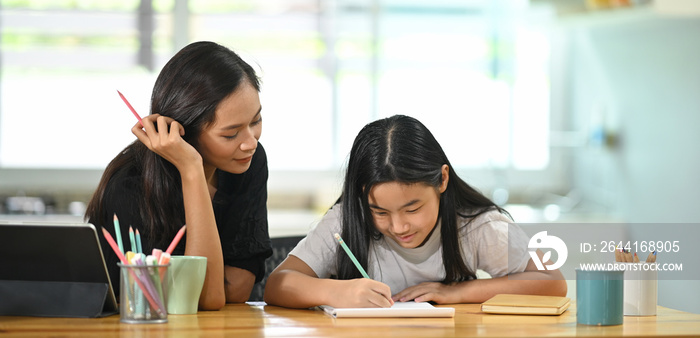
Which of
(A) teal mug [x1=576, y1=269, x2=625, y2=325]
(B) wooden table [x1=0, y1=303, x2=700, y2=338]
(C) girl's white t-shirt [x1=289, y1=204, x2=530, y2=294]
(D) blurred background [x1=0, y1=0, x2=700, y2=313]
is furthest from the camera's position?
(D) blurred background [x1=0, y1=0, x2=700, y2=313]

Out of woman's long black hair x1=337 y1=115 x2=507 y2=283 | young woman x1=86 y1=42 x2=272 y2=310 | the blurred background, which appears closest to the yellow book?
woman's long black hair x1=337 y1=115 x2=507 y2=283

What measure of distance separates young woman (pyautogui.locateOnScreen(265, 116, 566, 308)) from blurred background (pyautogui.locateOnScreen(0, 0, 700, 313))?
1.75 meters

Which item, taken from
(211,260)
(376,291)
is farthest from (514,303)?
(211,260)

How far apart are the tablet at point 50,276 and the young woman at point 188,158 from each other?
0.63 feet

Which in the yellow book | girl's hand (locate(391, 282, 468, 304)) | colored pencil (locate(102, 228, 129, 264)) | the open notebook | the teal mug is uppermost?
colored pencil (locate(102, 228, 129, 264))

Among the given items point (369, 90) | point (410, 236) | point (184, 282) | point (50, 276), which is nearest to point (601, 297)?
point (410, 236)

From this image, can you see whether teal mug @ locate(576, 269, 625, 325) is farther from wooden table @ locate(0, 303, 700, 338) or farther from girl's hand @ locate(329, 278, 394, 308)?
girl's hand @ locate(329, 278, 394, 308)

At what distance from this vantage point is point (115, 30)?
3807mm

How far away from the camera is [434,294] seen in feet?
5.19

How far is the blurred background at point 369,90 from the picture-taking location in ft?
12.2

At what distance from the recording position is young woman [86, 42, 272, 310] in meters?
1.51

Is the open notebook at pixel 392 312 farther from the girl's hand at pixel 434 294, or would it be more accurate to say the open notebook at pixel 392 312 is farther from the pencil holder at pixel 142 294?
the pencil holder at pixel 142 294

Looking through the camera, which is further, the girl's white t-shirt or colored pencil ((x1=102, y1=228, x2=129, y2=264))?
the girl's white t-shirt

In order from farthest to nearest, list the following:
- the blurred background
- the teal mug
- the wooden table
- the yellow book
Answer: the blurred background, the yellow book, the teal mug, the wooden table
